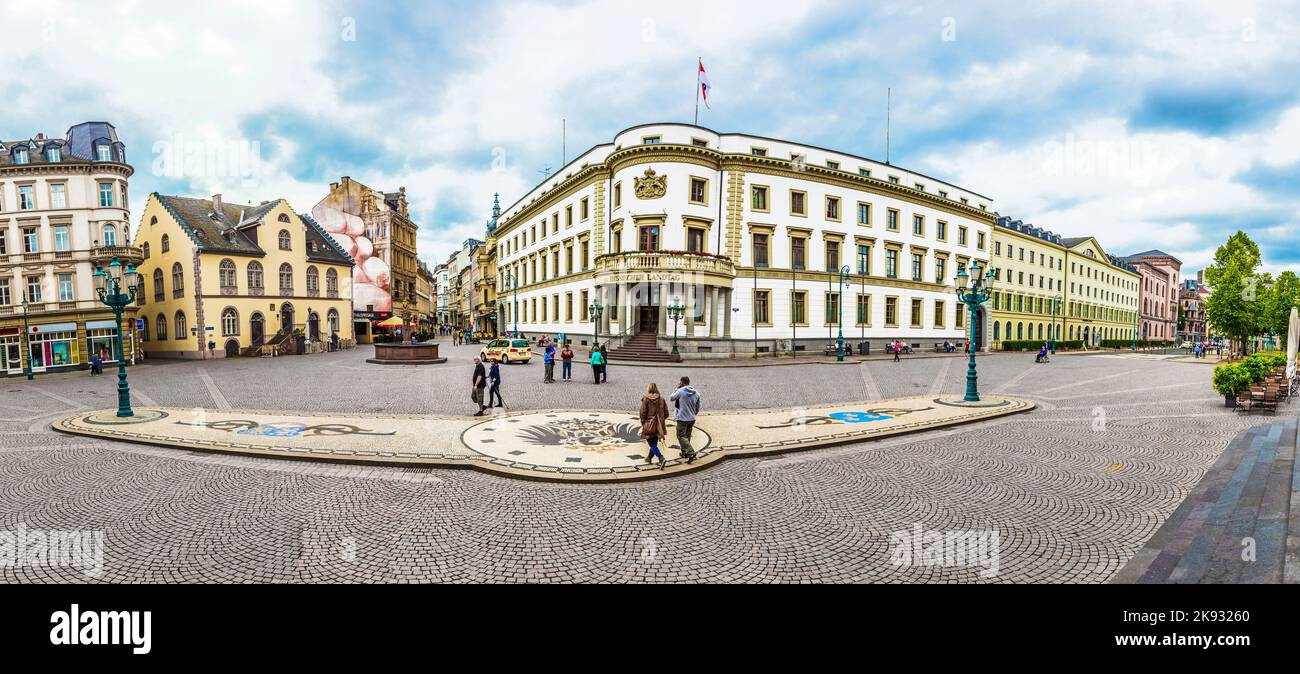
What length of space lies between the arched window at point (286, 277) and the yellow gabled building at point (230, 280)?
7cm

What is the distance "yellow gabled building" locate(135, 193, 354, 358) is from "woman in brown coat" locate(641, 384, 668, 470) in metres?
41.2

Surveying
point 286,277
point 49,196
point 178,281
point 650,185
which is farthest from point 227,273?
point 650,185

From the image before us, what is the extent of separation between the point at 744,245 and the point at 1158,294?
10618 centimetres

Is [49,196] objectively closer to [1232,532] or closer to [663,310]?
[663,310]

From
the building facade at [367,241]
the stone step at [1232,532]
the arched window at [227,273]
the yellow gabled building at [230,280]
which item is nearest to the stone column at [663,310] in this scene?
the stone step at [1232,532]

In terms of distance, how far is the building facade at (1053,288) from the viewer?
5506 centimetres

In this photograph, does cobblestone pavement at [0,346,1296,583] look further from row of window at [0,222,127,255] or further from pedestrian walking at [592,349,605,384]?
row of window at [0,222,127,255]

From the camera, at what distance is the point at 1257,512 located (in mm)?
6219

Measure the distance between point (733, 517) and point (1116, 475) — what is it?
6.64m

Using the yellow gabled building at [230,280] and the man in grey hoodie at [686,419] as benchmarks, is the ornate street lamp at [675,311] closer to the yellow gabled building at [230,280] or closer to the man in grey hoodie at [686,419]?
the man in grey hoodie at [686,419]

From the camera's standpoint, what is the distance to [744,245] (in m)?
36.5

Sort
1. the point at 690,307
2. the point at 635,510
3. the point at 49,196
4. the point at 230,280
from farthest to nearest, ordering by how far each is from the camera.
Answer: the point at 230,280, the point at 690,307, the point at 49,196, the point at 635,510
